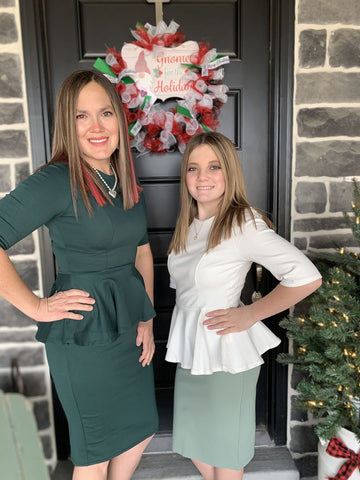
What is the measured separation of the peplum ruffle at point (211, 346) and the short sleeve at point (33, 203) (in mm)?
615

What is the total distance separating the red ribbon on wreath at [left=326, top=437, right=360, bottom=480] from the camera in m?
1.68

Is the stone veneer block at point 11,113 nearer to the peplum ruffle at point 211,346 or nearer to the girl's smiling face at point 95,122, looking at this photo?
the girl's smiling face at point 95,122

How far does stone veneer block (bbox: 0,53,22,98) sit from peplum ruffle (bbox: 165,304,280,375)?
48.8 inches

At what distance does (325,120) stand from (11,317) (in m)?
1.80

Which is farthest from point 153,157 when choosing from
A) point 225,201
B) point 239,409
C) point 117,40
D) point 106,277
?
point 239,409

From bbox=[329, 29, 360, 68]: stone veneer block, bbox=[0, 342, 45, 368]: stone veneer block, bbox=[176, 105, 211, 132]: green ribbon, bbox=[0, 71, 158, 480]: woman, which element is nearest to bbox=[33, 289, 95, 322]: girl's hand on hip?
bbox=[0, 71, 158, 480]: woman

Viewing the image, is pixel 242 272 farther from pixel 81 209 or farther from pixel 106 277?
pixel 81 209

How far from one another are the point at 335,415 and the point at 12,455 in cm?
142

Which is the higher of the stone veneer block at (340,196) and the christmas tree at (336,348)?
the stone veneer block at (340,196)

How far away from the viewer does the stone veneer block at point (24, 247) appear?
1.98m

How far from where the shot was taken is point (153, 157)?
208 cm

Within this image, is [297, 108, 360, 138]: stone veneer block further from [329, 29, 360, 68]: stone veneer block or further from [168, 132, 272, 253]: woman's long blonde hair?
[168, 132, 272, 253]: woman's long blonde hair

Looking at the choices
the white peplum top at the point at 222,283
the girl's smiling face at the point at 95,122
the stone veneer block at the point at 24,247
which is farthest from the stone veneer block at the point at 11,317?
the girl's smiling face at the point at 95,122

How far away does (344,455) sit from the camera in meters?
1.71
